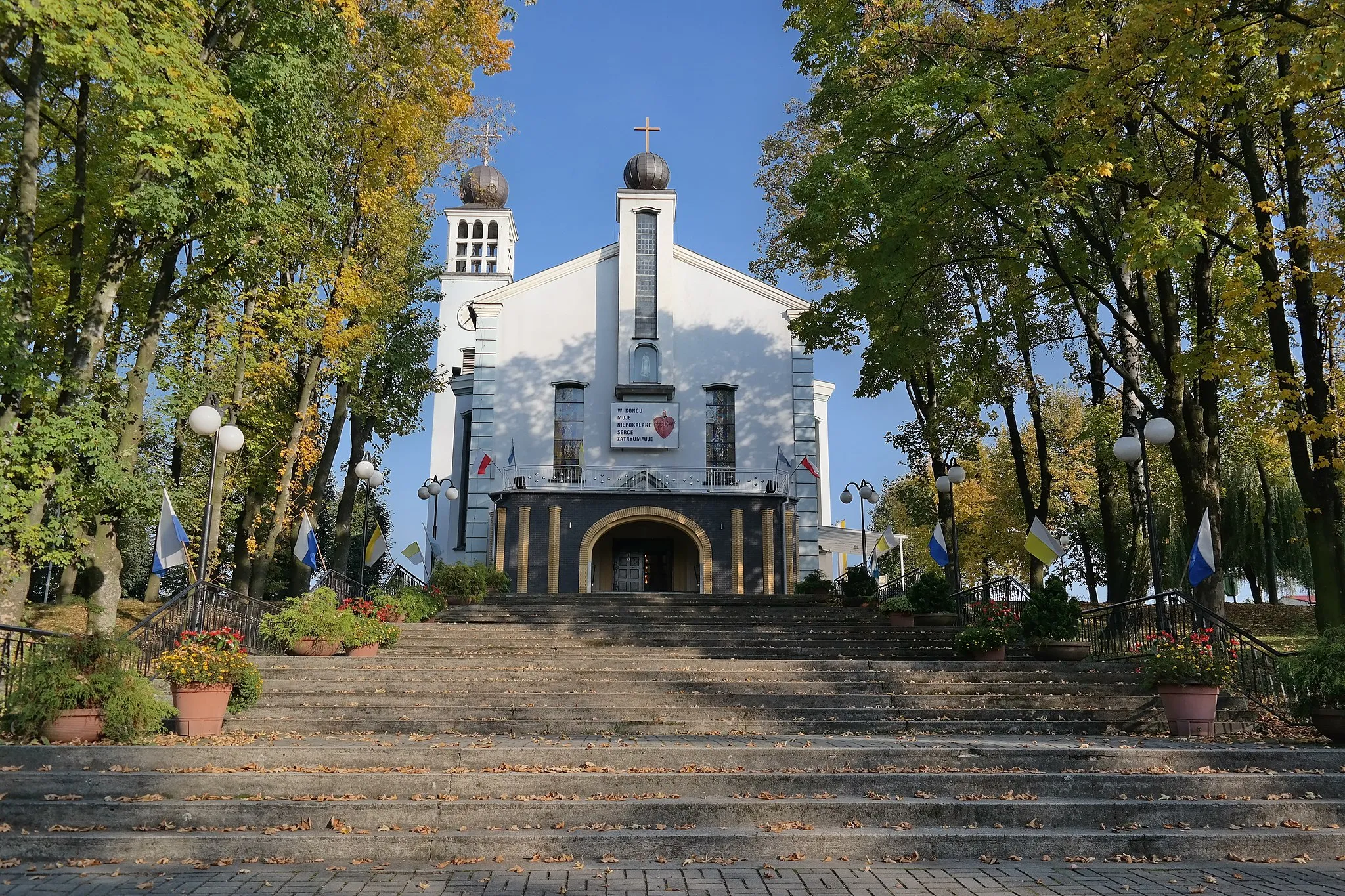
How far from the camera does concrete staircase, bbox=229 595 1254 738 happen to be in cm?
1062

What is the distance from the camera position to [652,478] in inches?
1062

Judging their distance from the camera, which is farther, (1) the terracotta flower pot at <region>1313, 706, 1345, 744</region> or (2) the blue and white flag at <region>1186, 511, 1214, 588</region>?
(2) the blue and white flag at <region>1186, 511, 1214, 588</region>

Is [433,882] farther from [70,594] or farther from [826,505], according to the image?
[826,505]

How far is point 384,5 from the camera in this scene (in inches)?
759

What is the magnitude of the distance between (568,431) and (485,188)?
979 inches

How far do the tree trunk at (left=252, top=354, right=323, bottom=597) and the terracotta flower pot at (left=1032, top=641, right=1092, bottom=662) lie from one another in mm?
13929

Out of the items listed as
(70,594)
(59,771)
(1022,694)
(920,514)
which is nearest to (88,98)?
(59,771)

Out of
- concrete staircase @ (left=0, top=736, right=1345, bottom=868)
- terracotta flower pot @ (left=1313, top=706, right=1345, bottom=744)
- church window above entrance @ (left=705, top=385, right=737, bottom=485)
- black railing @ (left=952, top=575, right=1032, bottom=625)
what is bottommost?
concrete staircase @ (left=0, top=736, right=1345, bottom=868)

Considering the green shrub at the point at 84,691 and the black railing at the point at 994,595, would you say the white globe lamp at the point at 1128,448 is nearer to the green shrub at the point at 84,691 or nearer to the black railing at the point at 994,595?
the black railing at the point at 994,595

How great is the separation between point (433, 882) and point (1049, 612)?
10.5 metres

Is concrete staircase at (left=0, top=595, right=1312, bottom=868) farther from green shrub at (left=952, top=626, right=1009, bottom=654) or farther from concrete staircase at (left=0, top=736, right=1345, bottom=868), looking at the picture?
green shrub at (left=952, top=626, right=1009, bottom=654)

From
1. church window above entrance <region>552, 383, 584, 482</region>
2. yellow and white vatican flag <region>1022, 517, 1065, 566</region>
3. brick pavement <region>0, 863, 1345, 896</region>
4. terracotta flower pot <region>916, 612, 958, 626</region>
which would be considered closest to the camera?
brick pavement <region>0, 863, 1345, 896</region>

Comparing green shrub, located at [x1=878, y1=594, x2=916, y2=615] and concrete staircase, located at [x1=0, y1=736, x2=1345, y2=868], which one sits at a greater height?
green shrub, located at [x1=878, y1=594, x2=916, y2=615]

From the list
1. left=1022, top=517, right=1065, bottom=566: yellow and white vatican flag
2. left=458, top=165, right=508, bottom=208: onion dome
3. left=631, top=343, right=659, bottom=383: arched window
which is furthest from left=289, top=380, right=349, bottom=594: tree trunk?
left=458, top=165, right=508, bottom=208: onion dome
